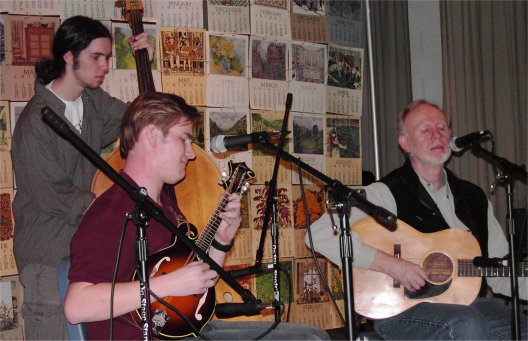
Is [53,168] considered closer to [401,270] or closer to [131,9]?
[131,9]

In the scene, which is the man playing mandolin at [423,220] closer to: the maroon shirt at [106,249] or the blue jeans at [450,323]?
the blue jeans at [450,323]

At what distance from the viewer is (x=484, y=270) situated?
8.84 ft

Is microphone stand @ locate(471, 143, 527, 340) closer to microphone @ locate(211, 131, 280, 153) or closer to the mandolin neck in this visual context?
microphone @ locate(211, 131, 280, 153)

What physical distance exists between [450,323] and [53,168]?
161cm

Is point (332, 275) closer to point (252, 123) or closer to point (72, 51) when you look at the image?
point (252, 123)

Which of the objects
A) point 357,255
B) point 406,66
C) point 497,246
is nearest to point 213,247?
point 357,255

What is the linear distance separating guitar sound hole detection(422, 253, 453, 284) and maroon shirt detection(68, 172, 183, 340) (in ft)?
4.15

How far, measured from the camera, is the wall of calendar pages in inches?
117

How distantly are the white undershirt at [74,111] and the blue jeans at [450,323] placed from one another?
1.48 meters

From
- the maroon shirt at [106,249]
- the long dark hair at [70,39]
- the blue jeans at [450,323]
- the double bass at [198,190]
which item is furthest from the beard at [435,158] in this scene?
the long dark hair at [70,39]

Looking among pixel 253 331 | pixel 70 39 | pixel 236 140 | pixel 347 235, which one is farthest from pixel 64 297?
pixel 70 39

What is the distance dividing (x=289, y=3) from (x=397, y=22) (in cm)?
100

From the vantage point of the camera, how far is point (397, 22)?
14.8 feet

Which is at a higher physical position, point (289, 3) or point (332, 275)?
point (289, 3)
